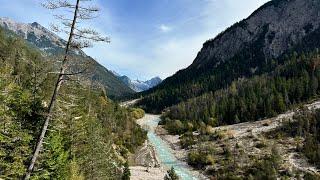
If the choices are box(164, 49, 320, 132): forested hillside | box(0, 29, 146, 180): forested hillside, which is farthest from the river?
box(0, 29, 146, 180): forested hillside

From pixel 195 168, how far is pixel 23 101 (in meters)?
66.7

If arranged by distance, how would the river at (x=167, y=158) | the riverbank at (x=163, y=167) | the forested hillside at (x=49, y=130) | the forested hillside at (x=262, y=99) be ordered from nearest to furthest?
the forested hillside at (x=49, y=130) < the riverbank at (x=163, y=167) < the river at (x=167, y=158) < the forested hillside at (x=262, y=99)

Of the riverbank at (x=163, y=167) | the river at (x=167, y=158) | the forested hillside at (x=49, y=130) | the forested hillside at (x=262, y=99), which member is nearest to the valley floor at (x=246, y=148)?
the riverbank at (x=163, y=167)

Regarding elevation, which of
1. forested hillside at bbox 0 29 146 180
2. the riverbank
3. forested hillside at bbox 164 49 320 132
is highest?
forested hillside at bbox 164 49 320 132

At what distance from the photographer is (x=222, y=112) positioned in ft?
547

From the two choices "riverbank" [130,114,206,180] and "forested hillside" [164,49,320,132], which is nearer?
"riverbank" [130,114,206,180]

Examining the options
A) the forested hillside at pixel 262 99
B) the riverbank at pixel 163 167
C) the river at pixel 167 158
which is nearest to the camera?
the riverbank at pixel 163 167

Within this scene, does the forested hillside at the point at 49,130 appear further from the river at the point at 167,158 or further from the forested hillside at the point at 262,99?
the forested hillside at the point at 262,99

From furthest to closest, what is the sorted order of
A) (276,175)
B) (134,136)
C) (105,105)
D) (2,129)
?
(105,105), (134,136), (276,175), (2,129)

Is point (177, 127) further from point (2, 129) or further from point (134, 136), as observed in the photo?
point (2, 129)

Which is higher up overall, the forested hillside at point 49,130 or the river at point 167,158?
the forested hillside at point 49,130

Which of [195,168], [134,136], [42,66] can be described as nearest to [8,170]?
[42,66]

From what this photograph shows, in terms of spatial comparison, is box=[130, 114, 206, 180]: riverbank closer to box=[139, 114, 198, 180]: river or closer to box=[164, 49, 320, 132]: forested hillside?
box=[139, 114, 198, 180]: river

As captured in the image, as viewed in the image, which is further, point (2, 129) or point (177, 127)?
point (177, 127)
